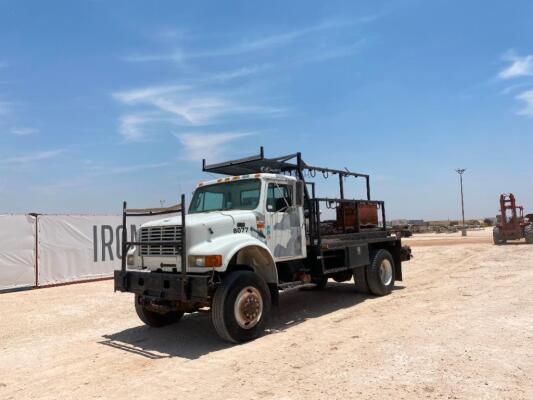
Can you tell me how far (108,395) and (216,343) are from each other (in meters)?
2.20

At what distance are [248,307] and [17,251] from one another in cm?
939

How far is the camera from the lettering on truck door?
7832mm

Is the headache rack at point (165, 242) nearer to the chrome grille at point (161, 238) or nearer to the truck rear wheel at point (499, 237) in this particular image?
the chrome grille at point (161, 238)

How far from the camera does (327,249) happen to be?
8.83 meters

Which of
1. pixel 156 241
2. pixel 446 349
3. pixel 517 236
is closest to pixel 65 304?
pixel 156 241

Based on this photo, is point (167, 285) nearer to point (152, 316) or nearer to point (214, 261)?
point (214, 261)

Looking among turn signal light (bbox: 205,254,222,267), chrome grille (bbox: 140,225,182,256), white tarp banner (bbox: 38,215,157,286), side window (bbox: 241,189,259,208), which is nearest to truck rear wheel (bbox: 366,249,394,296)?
side window (bbox: 241,189,259,208)

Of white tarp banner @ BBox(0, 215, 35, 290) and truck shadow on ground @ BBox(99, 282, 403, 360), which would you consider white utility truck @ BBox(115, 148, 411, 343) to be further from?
white tarp banner @ BBox(0, 215, 35, 290)

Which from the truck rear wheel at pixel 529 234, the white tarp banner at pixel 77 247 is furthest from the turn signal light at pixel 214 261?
the truck rear wheel at pixel 529 234

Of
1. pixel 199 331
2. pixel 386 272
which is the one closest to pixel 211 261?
pixel 199 331

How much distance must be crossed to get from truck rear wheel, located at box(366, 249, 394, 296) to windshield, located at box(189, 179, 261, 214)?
399 cm

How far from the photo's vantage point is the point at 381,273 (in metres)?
10.7

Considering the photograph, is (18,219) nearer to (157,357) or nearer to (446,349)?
(157,357)

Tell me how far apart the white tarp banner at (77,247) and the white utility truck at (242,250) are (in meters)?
7.18
